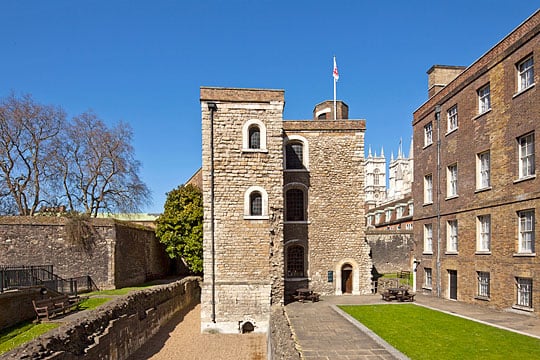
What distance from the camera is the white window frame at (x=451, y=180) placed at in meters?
18.3

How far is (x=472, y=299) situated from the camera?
16328 mm

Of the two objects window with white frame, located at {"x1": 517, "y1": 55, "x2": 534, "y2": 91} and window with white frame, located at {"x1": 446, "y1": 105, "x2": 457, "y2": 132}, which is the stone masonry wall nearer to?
window with white frame, located at {"x1": 446, "y1": 105, "x2": 457, "y2": 132}

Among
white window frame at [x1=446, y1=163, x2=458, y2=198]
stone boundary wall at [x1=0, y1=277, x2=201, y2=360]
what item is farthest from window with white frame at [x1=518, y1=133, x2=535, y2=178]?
stone boundary wall at [x1=0, y1=277, x2=201, y2=360]

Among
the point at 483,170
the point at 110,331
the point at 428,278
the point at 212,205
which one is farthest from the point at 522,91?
the point at 110,331

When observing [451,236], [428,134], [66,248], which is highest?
[428,134]

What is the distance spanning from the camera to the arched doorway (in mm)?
20734

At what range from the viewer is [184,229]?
28609 mm

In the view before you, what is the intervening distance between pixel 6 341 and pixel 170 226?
17.2 meters

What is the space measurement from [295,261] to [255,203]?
5069mm

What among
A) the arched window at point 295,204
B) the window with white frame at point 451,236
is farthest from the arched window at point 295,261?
the window with white frame at point 451,236

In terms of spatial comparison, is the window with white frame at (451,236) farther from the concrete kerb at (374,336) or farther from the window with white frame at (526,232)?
the concrete kerb at (374,336)

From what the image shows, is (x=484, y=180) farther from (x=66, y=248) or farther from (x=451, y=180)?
(x=66, y=248)

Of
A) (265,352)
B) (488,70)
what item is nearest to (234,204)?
(265,352)

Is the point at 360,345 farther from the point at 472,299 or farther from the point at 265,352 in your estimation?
the point at 472,299
